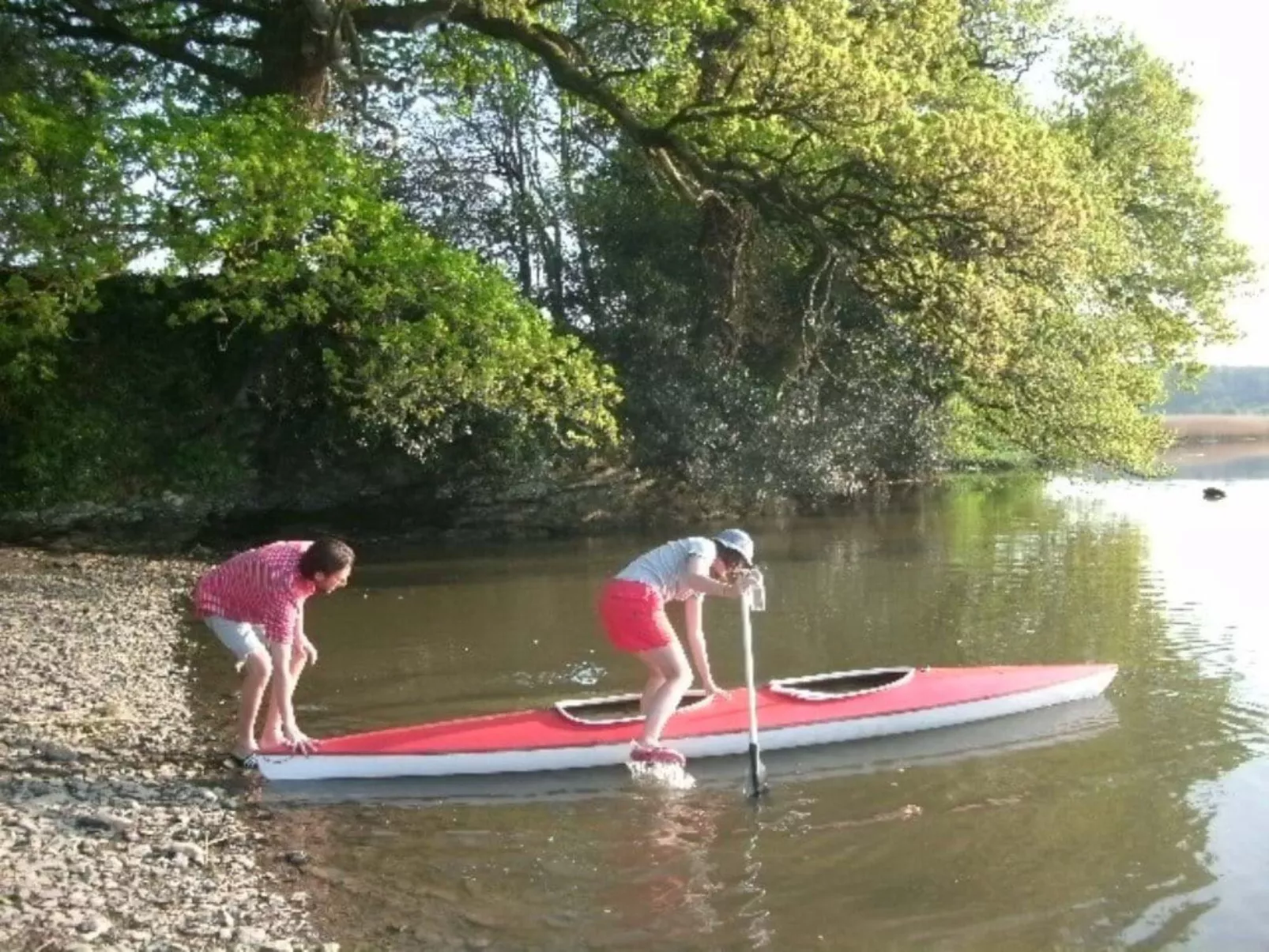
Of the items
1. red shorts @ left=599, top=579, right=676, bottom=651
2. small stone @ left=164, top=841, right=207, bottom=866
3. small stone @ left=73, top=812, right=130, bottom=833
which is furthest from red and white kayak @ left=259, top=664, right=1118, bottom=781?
small stone @ left=164, top=841, right=207, bottom=866

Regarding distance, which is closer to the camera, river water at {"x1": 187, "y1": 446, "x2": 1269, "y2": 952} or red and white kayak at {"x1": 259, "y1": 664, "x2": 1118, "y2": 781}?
river water at {"x1": 187, "y1": 446, "x2": 1269, "y2": 952}

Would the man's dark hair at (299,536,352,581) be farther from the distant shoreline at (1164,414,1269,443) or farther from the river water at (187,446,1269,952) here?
the distant shoreline at (1164,414,1269,443)

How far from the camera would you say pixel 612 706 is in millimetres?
9219

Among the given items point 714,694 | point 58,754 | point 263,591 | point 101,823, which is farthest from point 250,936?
point 714,694

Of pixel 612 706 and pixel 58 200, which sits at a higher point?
pixel 58 200

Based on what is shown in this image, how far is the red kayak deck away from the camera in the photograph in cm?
828

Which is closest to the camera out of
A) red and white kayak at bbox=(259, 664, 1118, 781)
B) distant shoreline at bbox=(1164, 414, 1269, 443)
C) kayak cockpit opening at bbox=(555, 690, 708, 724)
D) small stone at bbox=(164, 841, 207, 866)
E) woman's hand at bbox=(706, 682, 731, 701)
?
small stone at bbox=(164, 841, 207, 866)

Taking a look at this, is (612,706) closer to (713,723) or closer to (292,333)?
(713,723)

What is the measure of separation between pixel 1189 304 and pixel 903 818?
25757 mm

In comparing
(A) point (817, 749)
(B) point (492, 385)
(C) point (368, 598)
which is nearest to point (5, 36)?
(B) point (492, 385)

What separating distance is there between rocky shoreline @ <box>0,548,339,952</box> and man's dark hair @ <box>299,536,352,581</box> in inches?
57.9

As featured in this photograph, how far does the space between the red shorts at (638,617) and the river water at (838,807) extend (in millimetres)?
969

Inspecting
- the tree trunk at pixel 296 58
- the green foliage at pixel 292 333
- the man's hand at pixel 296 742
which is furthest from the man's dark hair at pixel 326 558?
the tree trunk at pixel 296 58

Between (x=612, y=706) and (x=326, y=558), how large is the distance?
105 inches
